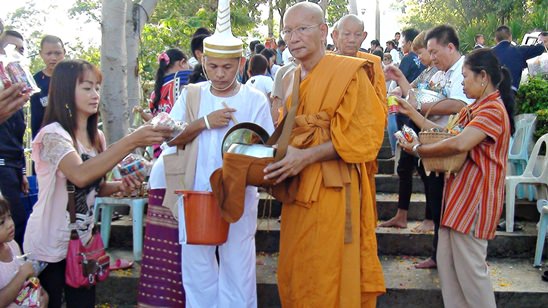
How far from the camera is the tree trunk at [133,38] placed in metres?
6.70

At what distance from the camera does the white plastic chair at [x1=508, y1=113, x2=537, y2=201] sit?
5965mm

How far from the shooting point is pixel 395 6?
5134 cm

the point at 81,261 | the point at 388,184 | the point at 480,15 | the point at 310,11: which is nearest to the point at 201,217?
the point at 81,261

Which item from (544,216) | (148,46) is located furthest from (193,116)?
(148,46)

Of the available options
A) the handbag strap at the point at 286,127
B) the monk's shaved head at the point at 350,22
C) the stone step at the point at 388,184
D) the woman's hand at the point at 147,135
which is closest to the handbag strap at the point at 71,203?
the woman's hand at the point at 147,135

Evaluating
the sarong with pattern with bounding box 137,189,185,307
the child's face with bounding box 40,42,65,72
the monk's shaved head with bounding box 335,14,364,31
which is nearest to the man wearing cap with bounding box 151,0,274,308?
the sarong with pattern with bounding box 137,189,185,307

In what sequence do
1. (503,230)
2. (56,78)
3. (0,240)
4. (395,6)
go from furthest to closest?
(395,6) → (503,230) → (56,78) → (0,240)

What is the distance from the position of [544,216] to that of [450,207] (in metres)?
1.55

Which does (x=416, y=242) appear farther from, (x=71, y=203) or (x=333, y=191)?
(x=71, y=203)

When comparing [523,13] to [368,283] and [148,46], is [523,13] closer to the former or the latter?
[148,46]

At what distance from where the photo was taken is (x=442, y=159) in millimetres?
3582

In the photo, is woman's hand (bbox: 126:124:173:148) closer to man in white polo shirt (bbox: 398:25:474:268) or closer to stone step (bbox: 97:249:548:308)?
stone step (bbox: 97:249:548:308)

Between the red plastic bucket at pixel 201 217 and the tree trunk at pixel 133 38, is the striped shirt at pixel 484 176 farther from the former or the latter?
the tree trunk at pixel 133 38

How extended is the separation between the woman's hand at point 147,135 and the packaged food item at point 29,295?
842 millimetres
